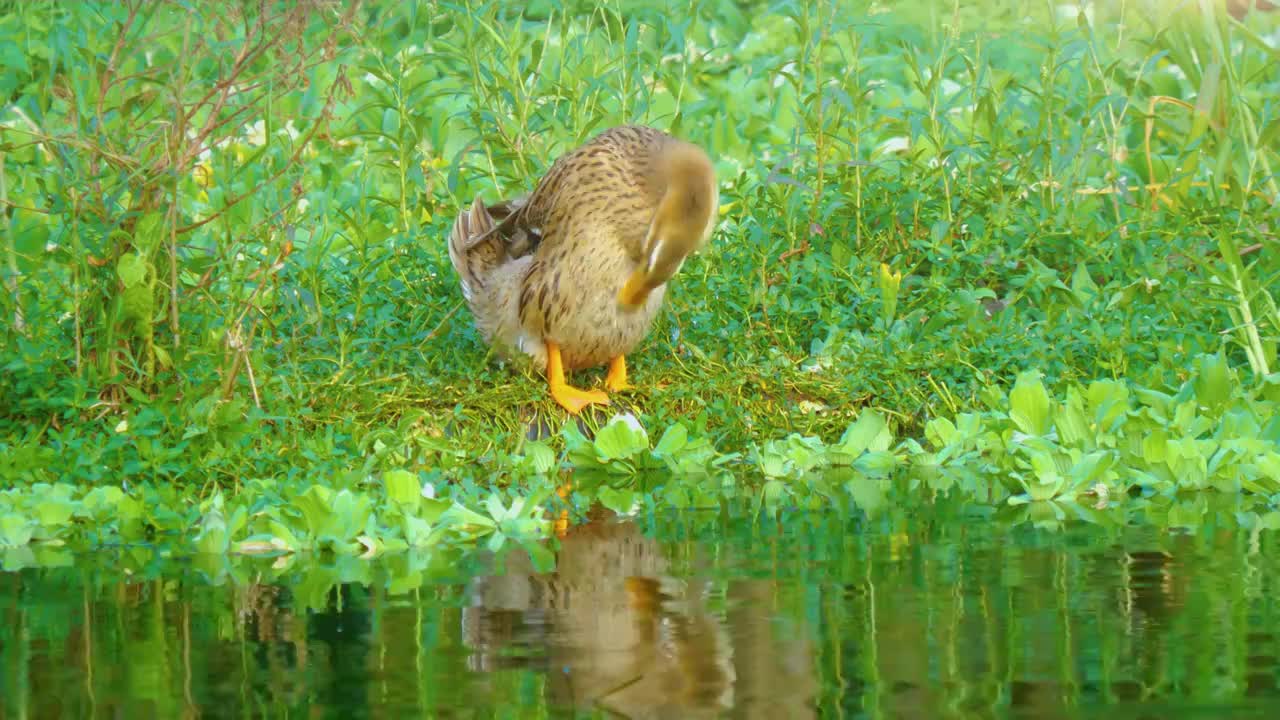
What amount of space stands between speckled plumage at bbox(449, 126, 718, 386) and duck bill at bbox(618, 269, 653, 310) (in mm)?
26

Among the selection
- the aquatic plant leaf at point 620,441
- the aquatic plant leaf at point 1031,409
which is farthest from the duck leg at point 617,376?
the aquatic plant leaf at point 1031,409

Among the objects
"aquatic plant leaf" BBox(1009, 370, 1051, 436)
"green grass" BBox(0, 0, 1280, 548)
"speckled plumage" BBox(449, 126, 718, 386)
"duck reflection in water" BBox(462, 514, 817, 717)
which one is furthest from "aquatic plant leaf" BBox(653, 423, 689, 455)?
"duck reflection in water" BBox(462, 514, 817, 717)

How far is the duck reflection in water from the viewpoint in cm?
316

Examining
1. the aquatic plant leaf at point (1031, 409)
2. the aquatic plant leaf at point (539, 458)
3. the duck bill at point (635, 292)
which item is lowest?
the aquatic plant leaf at point (539, 458)

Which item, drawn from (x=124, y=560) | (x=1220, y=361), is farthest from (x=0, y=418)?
(x=1220, y=361)

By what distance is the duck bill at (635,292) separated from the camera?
618 centimetres

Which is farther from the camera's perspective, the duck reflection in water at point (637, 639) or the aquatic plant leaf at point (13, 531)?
the aquatic plant leaf at point (13, 531)

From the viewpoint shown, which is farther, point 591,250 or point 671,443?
point 591,250

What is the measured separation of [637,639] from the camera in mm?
3621

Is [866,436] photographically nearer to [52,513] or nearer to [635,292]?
[635,292]

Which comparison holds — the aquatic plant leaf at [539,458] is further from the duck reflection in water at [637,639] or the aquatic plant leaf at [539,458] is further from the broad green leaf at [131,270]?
the broad green leaf at [131,270]

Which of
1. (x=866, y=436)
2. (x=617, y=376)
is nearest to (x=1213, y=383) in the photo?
(x=866, y=436)

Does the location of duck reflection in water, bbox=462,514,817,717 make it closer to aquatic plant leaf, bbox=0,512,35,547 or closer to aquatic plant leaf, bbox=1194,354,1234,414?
aquatic plant leaf, bbox=0,512,35,547

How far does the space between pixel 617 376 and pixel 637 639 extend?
297 centimetres
